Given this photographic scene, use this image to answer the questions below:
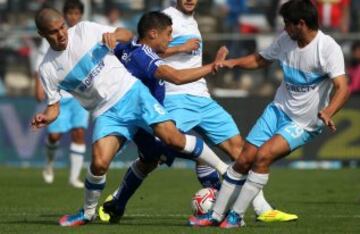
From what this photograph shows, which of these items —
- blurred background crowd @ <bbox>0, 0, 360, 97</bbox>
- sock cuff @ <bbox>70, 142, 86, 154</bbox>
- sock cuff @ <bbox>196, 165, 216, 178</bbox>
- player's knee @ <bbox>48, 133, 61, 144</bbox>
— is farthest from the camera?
blurred background crowd @ <bbox>0, 0, 360, 97</bbox>

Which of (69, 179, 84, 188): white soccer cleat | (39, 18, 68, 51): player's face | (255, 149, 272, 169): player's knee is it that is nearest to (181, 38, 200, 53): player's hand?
(39, 18, 68, 51): player's face

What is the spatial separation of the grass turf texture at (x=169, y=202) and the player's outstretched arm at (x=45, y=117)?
1077mm

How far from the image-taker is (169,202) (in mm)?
15648

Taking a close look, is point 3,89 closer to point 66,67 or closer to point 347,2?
point 347,2

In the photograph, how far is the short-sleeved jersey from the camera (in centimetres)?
1188

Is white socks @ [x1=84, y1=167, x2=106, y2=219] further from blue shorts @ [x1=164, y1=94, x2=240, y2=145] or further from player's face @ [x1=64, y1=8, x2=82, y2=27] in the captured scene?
player's face @ [x1=64, y1=8, x2=82, y2=27]

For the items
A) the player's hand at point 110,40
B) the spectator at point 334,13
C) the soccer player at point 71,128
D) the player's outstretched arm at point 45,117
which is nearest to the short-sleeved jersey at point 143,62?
the player's hand at point 110,40

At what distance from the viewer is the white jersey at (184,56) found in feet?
44.5

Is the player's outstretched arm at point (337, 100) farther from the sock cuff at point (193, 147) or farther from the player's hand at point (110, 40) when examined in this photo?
the player's hand at point (110, 40)

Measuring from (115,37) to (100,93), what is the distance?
2.00ft

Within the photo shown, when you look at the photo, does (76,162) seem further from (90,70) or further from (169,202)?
(90,70)

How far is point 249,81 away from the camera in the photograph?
25.0 m

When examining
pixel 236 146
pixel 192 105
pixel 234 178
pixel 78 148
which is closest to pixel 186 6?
pixel 192 105

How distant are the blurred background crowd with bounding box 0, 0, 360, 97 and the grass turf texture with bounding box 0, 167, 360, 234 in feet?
9.21
